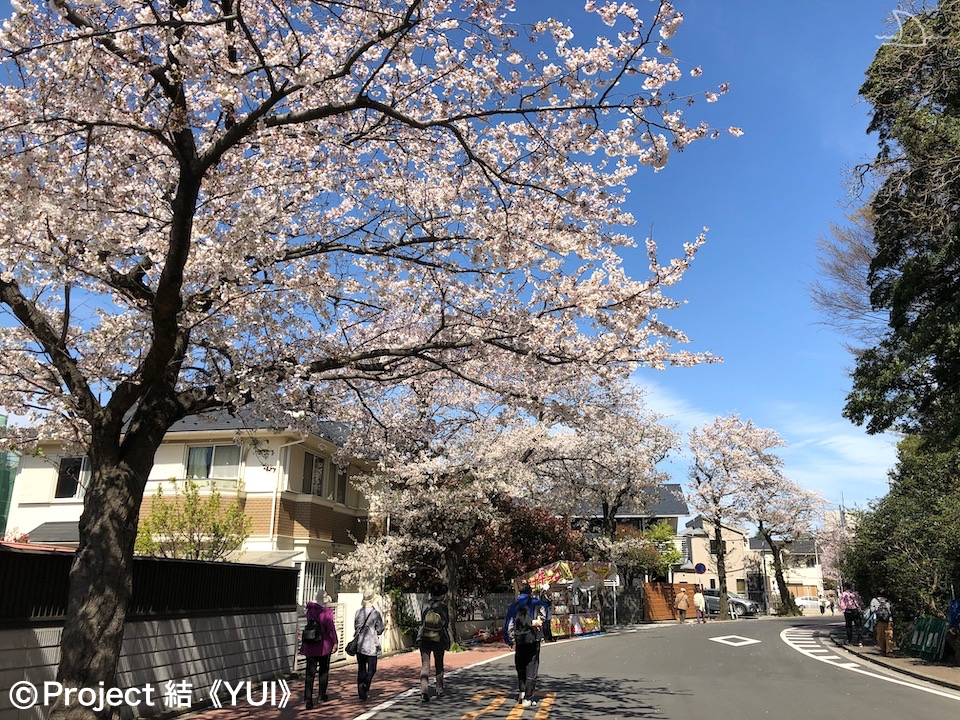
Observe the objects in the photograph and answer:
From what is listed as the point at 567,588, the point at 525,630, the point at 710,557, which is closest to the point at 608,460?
the point at 567,588

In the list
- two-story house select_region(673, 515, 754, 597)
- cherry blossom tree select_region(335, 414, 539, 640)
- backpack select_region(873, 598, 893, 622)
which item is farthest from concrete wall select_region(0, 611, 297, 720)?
two-story house select_region(673, 515, 754, 597)

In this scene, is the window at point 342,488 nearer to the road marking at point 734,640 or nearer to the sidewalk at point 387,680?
the sidewalk at point 387,680

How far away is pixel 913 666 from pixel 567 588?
1139cm

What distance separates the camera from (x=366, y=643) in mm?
10703

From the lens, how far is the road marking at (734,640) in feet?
66.5

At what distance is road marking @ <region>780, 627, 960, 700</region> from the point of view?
11955mm

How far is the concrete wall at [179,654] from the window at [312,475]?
881 cm

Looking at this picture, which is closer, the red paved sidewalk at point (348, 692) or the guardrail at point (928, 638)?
the red paved sidewalk at point (348, 692)

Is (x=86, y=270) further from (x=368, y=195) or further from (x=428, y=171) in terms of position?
(x=428, y=171)

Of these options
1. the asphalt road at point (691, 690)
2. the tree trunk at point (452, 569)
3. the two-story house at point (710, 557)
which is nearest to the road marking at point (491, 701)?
the asphalt road at point (691, 690)

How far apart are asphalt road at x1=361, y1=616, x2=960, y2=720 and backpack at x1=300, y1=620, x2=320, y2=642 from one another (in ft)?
4.57

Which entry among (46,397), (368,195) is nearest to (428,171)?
(368,195)

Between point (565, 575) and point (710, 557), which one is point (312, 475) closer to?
point (565, 575)

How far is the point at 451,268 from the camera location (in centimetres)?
925
